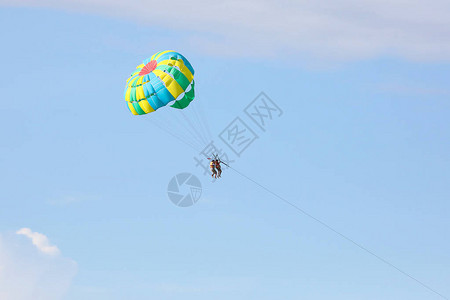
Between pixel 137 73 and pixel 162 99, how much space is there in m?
3.58

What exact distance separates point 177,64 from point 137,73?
3.21m

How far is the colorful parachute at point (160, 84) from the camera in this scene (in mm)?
61938

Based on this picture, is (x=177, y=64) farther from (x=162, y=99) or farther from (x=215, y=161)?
(x=215, y=161)

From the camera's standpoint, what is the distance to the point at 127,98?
63.6 metres

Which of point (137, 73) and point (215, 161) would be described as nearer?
point (215, 161)

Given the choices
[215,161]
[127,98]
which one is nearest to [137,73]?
[127,98]

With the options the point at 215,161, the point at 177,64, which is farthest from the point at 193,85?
the point at 215,161

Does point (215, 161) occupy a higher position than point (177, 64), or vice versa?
point (177, 64)

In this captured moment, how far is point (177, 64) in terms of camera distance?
62938mm

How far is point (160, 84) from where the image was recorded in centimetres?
6181

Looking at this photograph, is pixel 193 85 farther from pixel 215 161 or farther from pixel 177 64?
pixel 215 161

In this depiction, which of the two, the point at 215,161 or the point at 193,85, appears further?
the point at 193,85

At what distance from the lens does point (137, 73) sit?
6425 cm

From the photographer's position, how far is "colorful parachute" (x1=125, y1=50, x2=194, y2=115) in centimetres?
6194
